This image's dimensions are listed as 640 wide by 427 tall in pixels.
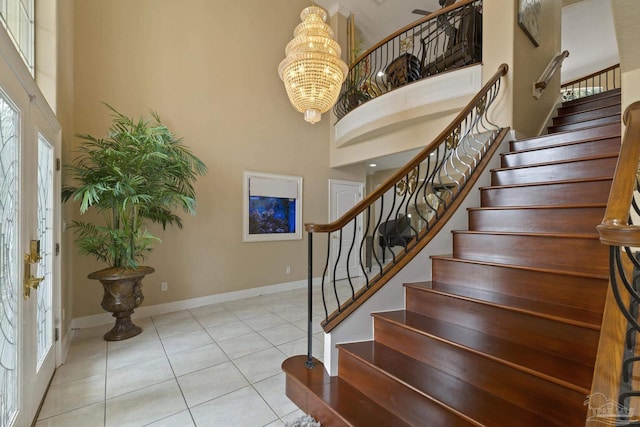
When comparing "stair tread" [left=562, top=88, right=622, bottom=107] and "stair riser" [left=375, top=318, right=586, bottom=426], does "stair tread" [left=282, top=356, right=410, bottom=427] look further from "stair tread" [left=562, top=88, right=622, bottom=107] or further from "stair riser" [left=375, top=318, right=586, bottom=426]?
"stair tread" [left=562, top=88, right=622, bottom=107]

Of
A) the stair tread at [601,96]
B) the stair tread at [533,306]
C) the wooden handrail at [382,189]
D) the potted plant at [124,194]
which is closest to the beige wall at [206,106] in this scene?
the potted plant at [124,194]

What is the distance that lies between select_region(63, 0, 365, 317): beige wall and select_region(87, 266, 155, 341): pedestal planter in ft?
1.87

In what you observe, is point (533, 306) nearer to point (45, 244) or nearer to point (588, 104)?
point (45, 244)

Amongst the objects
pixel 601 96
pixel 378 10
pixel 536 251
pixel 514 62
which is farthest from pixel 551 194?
pixel 378 10

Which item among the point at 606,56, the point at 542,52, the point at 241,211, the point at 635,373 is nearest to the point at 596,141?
the point at 542,52

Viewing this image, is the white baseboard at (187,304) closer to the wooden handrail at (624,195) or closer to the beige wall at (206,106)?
the beige wall at (206,106)

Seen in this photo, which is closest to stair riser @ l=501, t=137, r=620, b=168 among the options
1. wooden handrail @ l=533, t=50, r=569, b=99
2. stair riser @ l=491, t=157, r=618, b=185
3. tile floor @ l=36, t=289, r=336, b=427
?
stair riser @ l=491, t=157, r=618, b=185

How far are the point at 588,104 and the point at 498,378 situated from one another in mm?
4305

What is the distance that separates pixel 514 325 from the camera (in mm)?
1589

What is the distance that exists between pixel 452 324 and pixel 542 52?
4223 millimetres

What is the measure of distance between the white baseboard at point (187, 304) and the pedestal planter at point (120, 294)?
529mm

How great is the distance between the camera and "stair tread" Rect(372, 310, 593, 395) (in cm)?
123

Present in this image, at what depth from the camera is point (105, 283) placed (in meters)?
2.93

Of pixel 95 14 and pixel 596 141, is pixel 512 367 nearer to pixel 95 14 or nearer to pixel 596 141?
pixel 596 141
